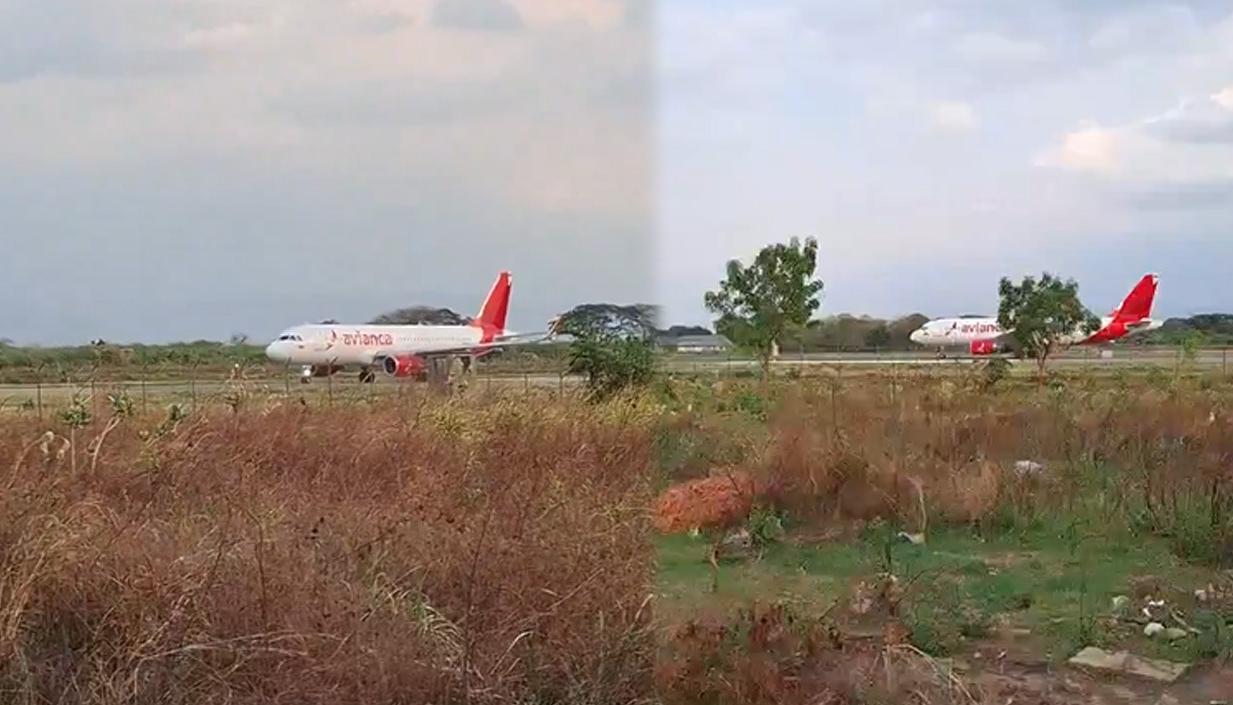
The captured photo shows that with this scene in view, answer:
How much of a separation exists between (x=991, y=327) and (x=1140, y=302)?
Result: 5.62 m

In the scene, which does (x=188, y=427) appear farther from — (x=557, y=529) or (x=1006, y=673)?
(x=1006, y=673)

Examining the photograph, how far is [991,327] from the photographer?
45.5m

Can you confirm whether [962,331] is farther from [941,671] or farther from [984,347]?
[941,671]

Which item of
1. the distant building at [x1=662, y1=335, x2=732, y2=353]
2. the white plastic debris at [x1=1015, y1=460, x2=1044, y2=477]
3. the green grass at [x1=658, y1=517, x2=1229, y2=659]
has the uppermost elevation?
the distant building at [x1=662, y1=335, x2=732, y2=353]

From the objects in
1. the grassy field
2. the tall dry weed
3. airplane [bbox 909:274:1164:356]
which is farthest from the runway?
airplane [bbox 909:274:1164:356]

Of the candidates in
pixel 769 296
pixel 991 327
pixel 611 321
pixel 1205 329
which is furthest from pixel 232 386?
pixel 991 327

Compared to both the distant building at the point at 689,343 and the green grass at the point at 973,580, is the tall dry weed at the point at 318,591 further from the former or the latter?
the distant building at the point at 689,343

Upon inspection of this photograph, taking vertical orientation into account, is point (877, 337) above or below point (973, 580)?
above

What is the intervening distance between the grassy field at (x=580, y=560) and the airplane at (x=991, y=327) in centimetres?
3334

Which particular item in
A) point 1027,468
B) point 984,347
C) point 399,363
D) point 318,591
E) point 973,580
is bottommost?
point 973,580

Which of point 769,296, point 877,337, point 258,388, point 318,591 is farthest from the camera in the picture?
point 877,337

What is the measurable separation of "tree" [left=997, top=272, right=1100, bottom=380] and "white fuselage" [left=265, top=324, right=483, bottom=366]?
590 inches

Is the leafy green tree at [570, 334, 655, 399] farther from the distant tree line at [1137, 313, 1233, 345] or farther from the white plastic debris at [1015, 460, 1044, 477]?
the distant tree line at [1137, 313, 1233, 345]

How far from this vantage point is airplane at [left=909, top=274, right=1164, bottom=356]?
43844 millimetres
